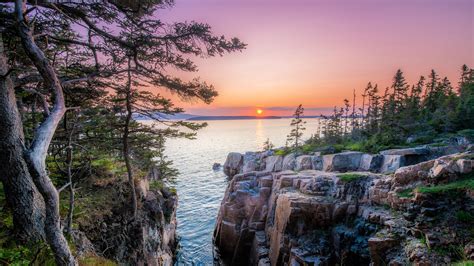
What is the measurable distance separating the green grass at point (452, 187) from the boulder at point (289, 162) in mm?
21401

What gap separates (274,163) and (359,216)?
2516cm

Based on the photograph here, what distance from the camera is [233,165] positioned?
46.1 m

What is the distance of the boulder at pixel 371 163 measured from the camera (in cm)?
1944

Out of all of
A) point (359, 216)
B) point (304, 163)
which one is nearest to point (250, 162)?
point (304, 163)

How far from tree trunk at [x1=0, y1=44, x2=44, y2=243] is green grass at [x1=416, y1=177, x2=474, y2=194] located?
12.6 meters

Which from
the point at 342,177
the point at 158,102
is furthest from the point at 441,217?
the point at 158,102

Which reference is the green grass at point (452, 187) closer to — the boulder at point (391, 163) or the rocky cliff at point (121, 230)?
the boulder at point (391, 163)

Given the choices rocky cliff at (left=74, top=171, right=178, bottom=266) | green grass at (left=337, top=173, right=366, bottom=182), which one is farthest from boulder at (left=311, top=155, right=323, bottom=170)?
rocky cliff at (left=74, top=171, right=178, bottom=266)

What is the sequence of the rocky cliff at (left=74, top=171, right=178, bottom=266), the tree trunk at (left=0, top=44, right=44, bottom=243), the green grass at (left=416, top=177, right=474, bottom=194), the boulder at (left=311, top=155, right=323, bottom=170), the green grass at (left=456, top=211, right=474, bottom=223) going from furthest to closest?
the boulder at (left=311, top=155, right=323, bottom=170)
the rocky cliff at (left=74, top=171, right=178, bottom=266)
the green grass at (left=416, top=177, right=474, bottom=194)
the green grass at (left=456, top=211, right=474, bottom=223)
the tree trunk at (left=0, top=44, right=44, bottom=243)

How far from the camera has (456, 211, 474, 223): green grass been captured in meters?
7.18

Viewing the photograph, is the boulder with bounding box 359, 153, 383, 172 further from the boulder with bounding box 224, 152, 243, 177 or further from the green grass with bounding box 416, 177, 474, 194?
the boulder with bounding box 224, 152, 243, 177

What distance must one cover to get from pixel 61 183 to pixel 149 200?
15.8 ft

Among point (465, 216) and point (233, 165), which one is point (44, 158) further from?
point (233, 165)

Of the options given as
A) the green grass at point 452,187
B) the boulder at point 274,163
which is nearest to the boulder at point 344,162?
the boulder at point 274,163
